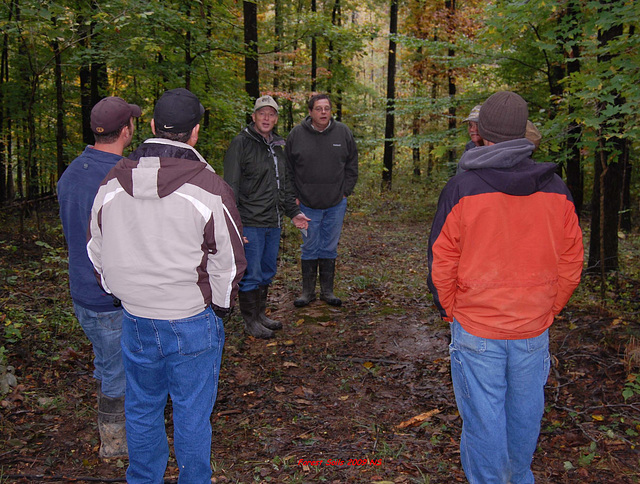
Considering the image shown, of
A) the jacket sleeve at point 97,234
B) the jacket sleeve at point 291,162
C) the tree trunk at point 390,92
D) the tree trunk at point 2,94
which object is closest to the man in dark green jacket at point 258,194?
the jacket sleeve at point 291,162

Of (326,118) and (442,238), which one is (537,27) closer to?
(326,118)

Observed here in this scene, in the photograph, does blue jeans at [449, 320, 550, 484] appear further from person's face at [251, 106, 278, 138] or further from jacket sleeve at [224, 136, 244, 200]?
person's face at [251, 106, 278, 138]

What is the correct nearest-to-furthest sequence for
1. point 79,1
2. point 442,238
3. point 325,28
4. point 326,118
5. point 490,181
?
point 490,181 → point 442,238 → point 326,118 → point 79,1 → point 325,28

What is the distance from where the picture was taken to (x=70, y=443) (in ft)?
11.9

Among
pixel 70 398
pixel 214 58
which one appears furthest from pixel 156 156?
pixel 214 58

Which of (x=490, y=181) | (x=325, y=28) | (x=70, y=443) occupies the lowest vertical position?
(x=70, y=443)

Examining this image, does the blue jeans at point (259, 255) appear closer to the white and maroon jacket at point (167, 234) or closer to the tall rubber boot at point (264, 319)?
the tall rubber boot at point (264, 319)

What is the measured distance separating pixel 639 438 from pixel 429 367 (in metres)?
1.91

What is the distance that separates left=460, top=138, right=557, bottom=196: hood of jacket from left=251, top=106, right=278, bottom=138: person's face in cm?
338

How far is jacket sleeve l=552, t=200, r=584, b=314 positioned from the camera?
246 centimetres

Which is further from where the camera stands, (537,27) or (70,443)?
(537,27)

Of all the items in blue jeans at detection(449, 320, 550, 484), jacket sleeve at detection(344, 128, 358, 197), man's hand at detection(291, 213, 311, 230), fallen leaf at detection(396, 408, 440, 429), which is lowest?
fallen leaf at detection(396, 408, 440, 429)

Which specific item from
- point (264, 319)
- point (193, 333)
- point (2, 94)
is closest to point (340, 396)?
point (264, 319)

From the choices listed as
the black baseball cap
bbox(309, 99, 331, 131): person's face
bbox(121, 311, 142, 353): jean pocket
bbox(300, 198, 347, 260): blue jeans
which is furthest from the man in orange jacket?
bbox(300, 198, 347, 260): blue jeans
